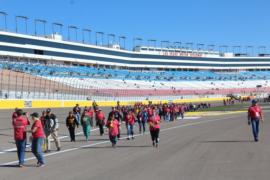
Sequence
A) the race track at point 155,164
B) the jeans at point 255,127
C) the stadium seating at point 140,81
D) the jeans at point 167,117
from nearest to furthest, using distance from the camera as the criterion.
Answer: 1. the race track at point 155,164
2. the jeans at point 255,127
3. the jeans at point 167,117
4. the stadium seating at point 140,81

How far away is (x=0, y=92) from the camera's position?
37188mm

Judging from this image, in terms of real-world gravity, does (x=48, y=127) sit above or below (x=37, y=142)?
above

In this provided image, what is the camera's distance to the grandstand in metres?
49.6

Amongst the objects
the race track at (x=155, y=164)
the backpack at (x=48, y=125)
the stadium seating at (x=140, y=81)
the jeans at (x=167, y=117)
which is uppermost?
the stadium seating at (x=140, y=81)

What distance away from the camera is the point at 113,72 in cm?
10731

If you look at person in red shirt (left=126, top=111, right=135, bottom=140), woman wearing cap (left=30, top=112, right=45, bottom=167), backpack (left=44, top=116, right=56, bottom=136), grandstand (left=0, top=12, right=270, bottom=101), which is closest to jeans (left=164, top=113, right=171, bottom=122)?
grandstand (left=0, top=12, right=270, bottom=101)

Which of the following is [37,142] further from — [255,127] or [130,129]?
[130,129]

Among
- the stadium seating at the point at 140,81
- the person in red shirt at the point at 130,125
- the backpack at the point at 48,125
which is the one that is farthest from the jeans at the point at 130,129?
the stadium seating at the point at 140,81

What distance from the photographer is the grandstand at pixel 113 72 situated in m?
49.6

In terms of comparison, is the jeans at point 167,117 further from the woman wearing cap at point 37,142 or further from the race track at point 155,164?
the woman wearing cap at point 37,142

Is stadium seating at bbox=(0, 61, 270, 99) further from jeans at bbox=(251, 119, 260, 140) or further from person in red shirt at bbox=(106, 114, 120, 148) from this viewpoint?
jeans at bbox=(251, 119, 260, 140)

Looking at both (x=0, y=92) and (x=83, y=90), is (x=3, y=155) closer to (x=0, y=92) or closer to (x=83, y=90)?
(x=0, y=92)

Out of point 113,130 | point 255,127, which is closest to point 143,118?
point 113,130

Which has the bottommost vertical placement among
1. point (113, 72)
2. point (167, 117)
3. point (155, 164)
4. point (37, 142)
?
point (155, 164)
